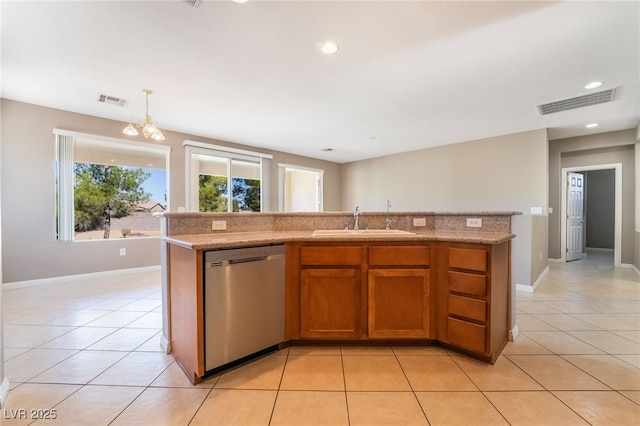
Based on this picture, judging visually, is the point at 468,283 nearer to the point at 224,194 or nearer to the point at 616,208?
the point at 224,194

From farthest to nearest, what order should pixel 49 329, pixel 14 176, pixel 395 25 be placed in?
pixel 14 176
pixel 49 329
pixel 395 25

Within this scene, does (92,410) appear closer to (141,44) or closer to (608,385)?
(141,44)

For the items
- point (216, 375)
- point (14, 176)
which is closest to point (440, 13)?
point (216, 375)

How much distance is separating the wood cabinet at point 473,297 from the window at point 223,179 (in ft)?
15.2

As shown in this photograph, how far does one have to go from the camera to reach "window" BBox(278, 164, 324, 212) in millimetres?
6902

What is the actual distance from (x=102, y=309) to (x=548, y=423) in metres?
3.95

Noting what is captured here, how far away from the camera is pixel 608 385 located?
1696 millimetres

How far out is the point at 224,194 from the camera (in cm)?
562

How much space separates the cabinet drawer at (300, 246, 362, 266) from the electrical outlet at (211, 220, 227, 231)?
81cm

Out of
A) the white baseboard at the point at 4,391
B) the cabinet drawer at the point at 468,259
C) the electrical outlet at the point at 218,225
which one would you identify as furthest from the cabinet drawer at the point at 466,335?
the white baseboard at the point at 4,391

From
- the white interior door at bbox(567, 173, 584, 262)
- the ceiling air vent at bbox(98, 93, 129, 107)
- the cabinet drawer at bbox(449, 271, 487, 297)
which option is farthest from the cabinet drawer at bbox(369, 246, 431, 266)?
the white interior door at bbox(567, 173, 584, 262)

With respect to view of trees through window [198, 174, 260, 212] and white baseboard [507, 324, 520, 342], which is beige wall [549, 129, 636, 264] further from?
view of trees through window [198, 174, 260, 212]

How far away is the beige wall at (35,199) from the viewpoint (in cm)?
362

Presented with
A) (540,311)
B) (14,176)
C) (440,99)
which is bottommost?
(540,311)
